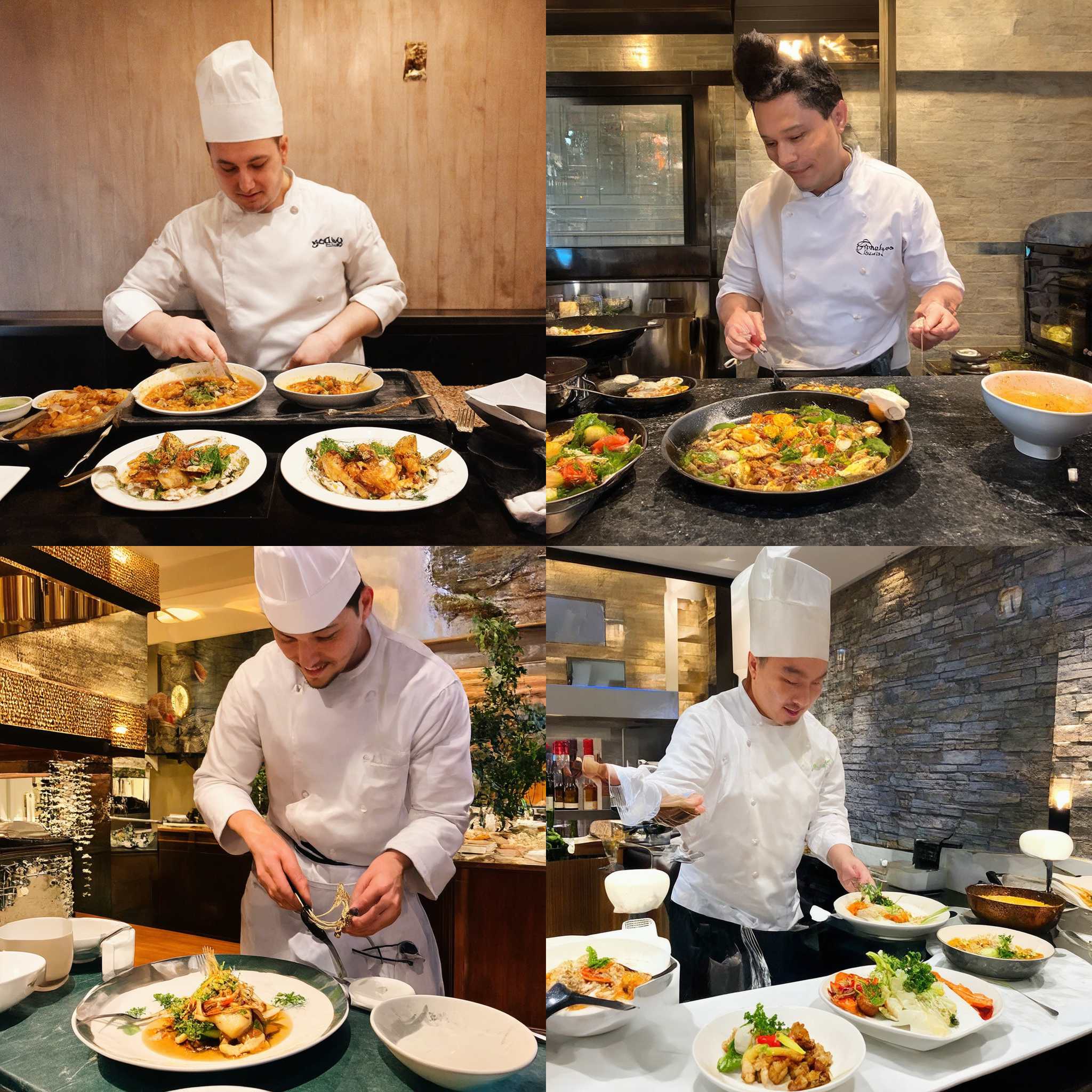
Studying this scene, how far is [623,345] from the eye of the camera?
5.63ft

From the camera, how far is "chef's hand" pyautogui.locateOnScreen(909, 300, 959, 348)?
1.67m

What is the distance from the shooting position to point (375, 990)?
1319 millimetres

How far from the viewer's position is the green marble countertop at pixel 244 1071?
119cm

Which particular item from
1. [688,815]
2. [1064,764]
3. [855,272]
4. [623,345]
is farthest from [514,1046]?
[855,272]

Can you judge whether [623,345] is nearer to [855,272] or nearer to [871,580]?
[855,272]

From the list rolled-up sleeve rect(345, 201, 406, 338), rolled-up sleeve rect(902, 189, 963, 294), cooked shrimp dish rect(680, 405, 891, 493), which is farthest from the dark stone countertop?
rolled-up sleeve rect(345, 201, 406, 338)

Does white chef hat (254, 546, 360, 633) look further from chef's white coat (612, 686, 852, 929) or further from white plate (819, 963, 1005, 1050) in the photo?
white plate (819, 963, 1005, 1050)

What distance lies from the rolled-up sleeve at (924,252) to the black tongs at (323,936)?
1676 mm

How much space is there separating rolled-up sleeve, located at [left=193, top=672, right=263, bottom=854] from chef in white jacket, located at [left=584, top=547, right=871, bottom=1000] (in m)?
0.56

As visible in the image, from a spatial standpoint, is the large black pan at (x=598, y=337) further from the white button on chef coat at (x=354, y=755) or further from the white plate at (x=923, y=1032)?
the white plate at (x=923, y=1032)

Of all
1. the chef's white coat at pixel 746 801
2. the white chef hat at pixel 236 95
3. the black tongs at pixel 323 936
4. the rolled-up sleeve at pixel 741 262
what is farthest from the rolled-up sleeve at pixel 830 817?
the white chef hat at pixel 236 95

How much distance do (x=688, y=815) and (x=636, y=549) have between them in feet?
1.34

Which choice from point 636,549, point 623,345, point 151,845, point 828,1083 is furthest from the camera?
point 623,345

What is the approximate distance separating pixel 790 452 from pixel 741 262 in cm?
57
